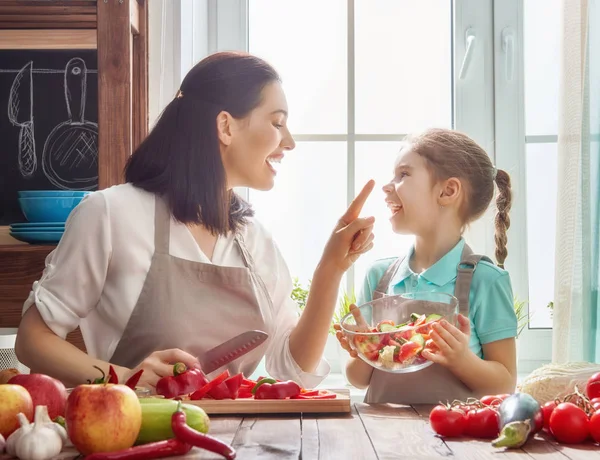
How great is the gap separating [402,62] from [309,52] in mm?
323

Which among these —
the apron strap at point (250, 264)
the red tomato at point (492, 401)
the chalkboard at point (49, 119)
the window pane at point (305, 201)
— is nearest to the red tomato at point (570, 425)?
the red tomato at point (492, 401)

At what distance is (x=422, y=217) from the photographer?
6.73 feet

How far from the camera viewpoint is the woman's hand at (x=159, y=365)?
1488 mm

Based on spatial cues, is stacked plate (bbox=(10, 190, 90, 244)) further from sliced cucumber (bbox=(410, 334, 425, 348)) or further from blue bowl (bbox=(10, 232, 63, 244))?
sliced cucumber (bbox=(410, 334, 425, 348))

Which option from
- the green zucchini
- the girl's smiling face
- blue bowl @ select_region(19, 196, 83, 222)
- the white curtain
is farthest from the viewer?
the white curtain

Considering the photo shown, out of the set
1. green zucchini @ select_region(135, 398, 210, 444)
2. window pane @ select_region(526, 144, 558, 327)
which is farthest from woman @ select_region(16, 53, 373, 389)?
window pane @ select_region(526, 144, 558, 327)

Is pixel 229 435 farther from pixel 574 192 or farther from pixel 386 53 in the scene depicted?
pixel 386 53

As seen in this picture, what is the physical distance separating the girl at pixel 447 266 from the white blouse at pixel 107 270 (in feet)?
0.79

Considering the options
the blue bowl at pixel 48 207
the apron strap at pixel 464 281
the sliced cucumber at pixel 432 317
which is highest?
the blue bowl at pixel 48 207

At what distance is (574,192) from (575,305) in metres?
0.32

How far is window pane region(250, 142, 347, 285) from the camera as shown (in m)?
2.83

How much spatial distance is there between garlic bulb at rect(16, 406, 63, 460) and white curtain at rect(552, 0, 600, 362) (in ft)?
5.41

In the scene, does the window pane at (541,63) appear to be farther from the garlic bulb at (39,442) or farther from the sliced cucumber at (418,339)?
the garlic bulb at (39,442)

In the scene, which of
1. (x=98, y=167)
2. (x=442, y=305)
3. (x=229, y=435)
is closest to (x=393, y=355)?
(x=442, y=305)
